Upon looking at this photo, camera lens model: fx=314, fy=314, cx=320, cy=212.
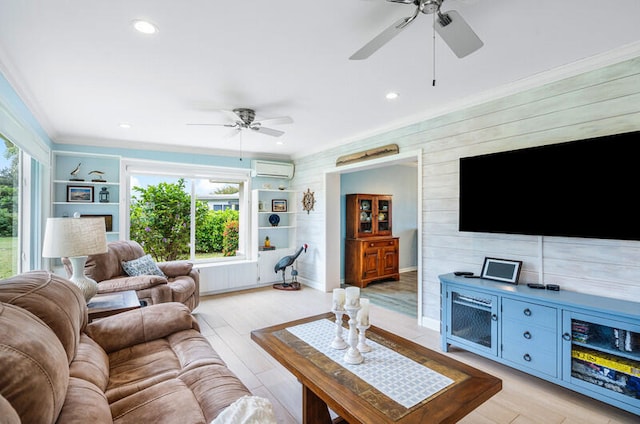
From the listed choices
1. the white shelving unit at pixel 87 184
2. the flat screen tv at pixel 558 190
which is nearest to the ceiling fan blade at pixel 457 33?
the flat screen tv at pixel 558 190

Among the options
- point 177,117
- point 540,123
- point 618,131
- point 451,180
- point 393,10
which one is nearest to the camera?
point 393,10

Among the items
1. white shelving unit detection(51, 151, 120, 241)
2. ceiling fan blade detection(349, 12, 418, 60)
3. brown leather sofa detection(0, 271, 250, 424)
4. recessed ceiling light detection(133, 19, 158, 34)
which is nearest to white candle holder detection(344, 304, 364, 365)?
brown leather sofa detection(0, 271, 250, 424)

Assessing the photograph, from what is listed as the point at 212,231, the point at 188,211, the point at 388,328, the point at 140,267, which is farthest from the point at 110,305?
the point at 212,231

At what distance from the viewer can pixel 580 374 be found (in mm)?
2160

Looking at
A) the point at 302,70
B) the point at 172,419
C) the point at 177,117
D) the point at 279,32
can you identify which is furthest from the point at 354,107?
the point at 172,419

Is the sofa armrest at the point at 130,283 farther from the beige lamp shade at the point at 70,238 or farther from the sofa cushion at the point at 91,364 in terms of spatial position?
the sofa cushion at the point at 91,364

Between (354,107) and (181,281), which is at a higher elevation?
(354,107)

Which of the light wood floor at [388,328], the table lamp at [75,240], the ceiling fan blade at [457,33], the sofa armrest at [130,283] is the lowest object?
the light wood floor at [388,328]

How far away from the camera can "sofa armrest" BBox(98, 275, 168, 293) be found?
129 inches

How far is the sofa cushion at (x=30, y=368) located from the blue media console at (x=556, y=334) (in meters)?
2.77

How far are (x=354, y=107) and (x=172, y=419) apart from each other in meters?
3.10

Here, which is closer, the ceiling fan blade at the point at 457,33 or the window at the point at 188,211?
the ceiling fan blade at the point at 457,33

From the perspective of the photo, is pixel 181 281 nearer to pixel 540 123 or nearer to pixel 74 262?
pixel 74 262

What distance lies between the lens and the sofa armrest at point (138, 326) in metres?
1.93
